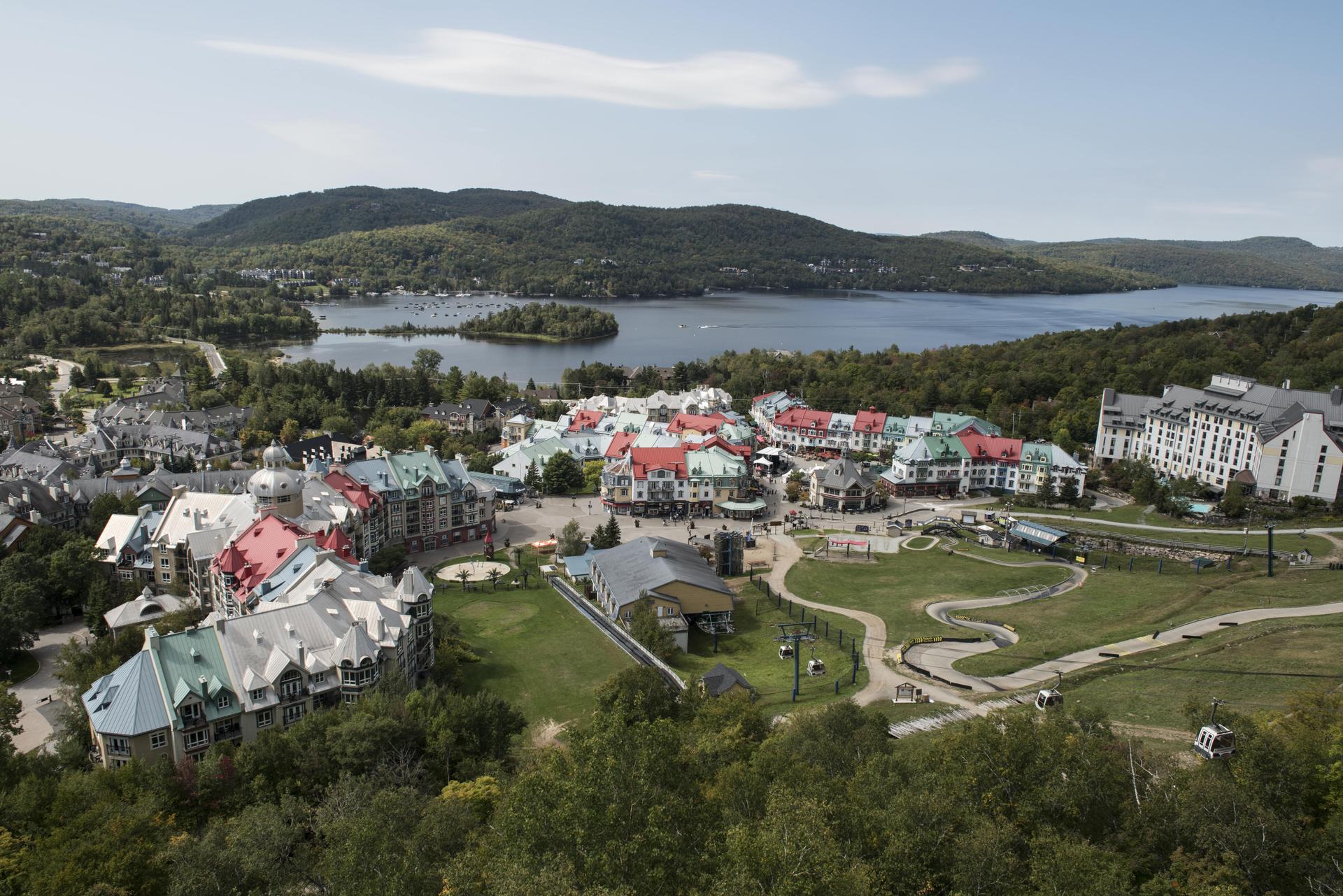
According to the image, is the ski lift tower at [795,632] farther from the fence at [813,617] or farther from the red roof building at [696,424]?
the red roof building at [696,424]

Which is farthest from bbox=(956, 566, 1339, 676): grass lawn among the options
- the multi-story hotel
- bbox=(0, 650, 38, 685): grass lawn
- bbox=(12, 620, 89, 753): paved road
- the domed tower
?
bbox=(0, 650, 38, 685): grass lawn

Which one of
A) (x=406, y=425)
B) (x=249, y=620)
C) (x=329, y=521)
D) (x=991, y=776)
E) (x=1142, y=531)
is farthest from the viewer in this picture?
(x=406, y=425)

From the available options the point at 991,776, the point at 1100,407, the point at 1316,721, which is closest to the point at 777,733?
the point at 991,776

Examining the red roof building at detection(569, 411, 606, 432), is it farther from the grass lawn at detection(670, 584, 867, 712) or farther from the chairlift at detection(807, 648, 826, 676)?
the chairlift at detection(807, 648, 826, 676)

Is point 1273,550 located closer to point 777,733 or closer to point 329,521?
point 777,733

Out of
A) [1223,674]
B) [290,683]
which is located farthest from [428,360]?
[1223,674]
